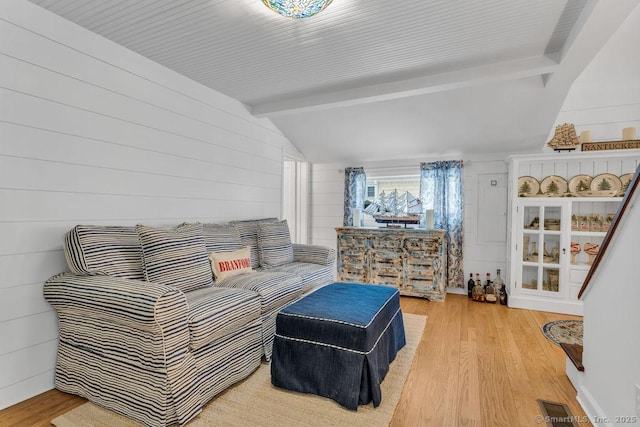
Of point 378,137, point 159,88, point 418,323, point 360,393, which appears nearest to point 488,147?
point 378,137

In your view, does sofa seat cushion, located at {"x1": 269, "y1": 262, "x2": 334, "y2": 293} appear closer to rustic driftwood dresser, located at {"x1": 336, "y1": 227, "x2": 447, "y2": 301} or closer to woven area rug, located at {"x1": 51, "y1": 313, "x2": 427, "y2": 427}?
rustic driftwood dresser, located at {"x1": 336, "y1": 227, "x2": 447, "y2": 301}

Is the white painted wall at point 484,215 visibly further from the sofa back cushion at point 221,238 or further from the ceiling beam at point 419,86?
the sofa back cushion at point 221,238

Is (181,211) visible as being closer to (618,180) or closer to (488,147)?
(488,147)

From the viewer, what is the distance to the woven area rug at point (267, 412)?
1681 millimetres

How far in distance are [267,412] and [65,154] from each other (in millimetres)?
2092

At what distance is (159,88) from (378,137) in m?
2.65

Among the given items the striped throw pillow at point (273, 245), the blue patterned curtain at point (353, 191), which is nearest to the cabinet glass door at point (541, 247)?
the blue patterned curtain at point (353, 191)

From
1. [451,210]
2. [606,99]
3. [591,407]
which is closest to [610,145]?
[606,99]

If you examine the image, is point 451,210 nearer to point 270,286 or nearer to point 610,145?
point 610,145

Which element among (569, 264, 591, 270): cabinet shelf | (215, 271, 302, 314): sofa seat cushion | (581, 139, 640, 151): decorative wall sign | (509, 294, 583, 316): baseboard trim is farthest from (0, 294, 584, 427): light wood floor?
(581, 139, 640, 151): decorative wall sign

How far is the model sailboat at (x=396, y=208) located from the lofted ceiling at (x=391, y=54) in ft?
3.18

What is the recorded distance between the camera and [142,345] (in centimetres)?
166

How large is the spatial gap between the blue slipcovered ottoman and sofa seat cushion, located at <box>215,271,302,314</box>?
0.33m

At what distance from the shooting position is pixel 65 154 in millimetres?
2131
